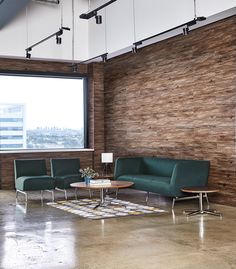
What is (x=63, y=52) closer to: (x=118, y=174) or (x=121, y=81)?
(x=121, y=81)

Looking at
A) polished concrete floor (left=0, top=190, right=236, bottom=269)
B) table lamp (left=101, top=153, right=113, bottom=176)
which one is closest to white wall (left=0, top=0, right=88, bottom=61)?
table lamp (left=101, top=153, right=113, bottom=176)

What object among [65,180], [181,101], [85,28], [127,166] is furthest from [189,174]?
[85,28]

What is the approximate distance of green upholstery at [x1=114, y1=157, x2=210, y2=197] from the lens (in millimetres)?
8875

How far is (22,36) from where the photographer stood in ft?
40.0

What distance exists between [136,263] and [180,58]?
6.39m

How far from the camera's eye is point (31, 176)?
10281mm

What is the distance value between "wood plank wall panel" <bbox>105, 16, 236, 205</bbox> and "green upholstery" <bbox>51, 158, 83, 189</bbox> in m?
1.90

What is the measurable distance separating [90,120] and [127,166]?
293cm

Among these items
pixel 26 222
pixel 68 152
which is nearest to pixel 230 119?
pixel 26 222

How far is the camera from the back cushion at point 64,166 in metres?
10.8

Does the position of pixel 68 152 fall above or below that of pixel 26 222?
above

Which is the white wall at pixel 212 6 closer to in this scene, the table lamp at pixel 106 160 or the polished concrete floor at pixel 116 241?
the polished concrete floor at pixel 116 241

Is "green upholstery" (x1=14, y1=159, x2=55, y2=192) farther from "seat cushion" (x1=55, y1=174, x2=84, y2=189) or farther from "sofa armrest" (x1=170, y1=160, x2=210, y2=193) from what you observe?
"sofa armrest" (x1=170, y1=160, x2=210, y2=193)

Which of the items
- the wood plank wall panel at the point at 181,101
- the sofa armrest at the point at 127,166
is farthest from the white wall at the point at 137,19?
the sofa armrest at the point at 127,166
